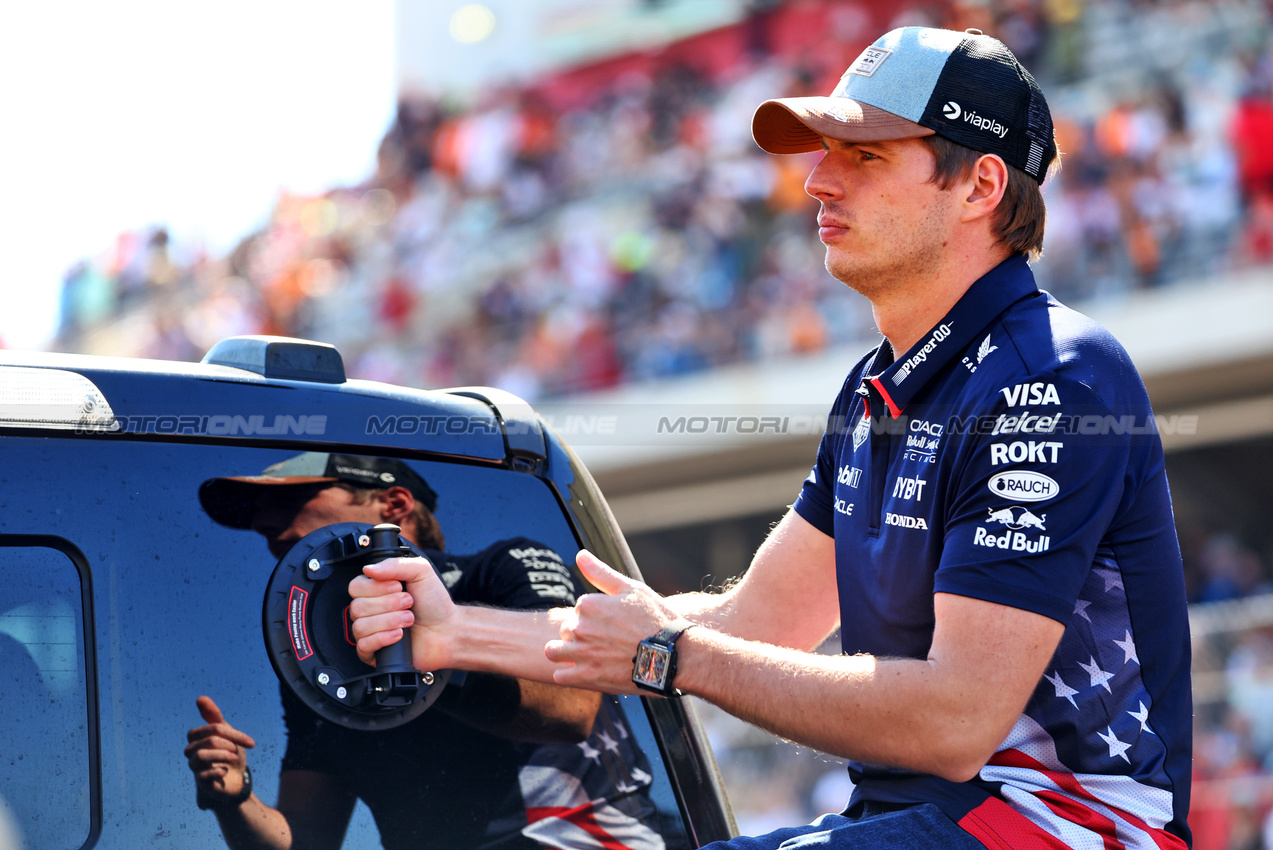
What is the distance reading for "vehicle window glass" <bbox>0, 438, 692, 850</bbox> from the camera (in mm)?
1708

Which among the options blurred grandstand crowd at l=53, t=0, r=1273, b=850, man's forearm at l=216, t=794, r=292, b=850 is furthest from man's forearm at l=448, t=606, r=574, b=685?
blurred grandstand crowd at l=53, t=0, r=1273, b=850

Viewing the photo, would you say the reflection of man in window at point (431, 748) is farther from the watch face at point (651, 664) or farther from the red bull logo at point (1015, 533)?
the red bull logo at point (1015, 533)

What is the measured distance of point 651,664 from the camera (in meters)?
1.93

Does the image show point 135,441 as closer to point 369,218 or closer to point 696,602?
point 696,602

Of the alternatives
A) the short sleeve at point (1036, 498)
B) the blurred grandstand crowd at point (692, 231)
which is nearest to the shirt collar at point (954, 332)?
the short sleeve at point (1036, 498)

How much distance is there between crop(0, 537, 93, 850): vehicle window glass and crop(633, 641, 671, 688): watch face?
2.50 ft

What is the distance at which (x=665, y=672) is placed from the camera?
1.92 metres

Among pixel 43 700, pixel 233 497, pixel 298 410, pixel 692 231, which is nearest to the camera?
pixel 43 700

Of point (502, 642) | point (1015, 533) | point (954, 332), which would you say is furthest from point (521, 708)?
point (954, 332)

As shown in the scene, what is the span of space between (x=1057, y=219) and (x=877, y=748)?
9863 mm

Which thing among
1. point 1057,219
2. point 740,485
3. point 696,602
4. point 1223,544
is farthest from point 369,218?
point 696,602

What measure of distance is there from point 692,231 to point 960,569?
11.9 m

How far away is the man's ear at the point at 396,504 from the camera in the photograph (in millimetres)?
2018

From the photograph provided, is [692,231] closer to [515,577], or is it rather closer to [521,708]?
[515,577]
